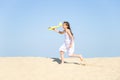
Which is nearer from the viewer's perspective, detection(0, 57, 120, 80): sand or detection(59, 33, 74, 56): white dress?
detection(0, 57, 120, 80): sand

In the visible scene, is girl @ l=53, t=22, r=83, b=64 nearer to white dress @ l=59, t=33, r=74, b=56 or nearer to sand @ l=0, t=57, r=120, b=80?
white dress @ l=59, t=33, r=74, b=56

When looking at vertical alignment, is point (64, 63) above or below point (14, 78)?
above

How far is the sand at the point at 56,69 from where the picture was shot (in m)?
10.3

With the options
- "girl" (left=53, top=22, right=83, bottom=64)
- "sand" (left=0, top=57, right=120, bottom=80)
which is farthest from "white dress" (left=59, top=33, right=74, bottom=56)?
"sand" (left=0, top=57, right=120, bottom=80)

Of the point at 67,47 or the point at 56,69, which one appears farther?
the point at 67,47

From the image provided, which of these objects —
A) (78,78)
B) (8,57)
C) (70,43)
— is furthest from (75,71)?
(8,57)

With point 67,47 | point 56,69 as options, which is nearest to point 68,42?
point 67,47

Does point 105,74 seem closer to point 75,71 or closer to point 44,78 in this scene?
point 75,71

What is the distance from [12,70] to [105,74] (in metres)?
3.24

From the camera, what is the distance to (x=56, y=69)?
11.0m

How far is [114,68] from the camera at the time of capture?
36.6ft

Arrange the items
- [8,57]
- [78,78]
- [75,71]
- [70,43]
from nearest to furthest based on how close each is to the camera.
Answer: [78,78] → [75,71] → [70,43] → [8,57]

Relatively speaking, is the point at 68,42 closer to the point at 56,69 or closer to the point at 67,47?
the point at 67,47

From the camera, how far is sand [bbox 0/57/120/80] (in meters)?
10.3
